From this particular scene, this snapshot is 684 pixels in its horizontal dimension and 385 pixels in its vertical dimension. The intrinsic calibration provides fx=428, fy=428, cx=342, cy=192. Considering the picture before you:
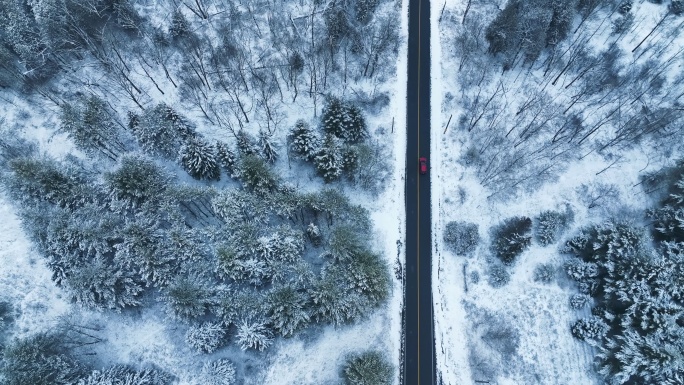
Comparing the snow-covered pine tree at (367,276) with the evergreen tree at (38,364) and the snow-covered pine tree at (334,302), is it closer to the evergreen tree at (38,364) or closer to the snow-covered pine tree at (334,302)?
the snow-covered pine tree at (334,302)

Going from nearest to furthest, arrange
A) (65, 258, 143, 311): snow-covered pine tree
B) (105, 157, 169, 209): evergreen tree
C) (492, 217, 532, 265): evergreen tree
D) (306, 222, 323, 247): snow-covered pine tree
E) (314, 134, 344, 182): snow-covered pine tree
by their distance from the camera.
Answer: (65, 258, 143, 311): snow-covered pine tree < (105, 157, 169, 209): evergreen tree < (306, 222, 323, 247): snow-covered pine tree < (492, 217, 532, 265): evergreen tree < (314, 134, 344, 182): snow-covered pine tree

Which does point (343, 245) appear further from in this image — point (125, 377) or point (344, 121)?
point (125, 377)

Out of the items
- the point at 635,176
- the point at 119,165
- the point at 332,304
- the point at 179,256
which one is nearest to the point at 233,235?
the point at 179,256

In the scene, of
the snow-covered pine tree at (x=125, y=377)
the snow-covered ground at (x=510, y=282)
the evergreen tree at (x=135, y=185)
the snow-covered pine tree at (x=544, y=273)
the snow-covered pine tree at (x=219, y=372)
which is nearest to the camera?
the snow-covered pine tree at (x=125, y=377)

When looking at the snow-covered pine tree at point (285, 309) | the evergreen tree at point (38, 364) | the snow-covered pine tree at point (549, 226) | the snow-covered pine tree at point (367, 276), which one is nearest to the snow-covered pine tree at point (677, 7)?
the snow-covered pine tree at point (549, 226)

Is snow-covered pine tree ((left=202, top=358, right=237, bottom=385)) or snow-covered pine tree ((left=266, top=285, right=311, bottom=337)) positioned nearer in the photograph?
snow-covered pine tree ((left=202, top=358, right=237, bottom=385))

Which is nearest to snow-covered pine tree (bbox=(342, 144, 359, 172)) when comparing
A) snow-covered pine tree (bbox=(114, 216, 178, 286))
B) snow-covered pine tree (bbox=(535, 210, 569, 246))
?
snow-covered pine tree (bbox=(114, 216, 178, 286))

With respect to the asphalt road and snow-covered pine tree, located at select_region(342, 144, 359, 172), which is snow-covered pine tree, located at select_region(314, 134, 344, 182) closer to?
snow-covered pine tree, located at select_region(342, 144, 359, 172)

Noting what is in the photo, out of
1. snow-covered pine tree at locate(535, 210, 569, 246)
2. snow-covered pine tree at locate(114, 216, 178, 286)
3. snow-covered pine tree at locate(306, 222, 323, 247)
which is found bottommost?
snow-covered pine tree at locate(114, 216, 178, 286)
